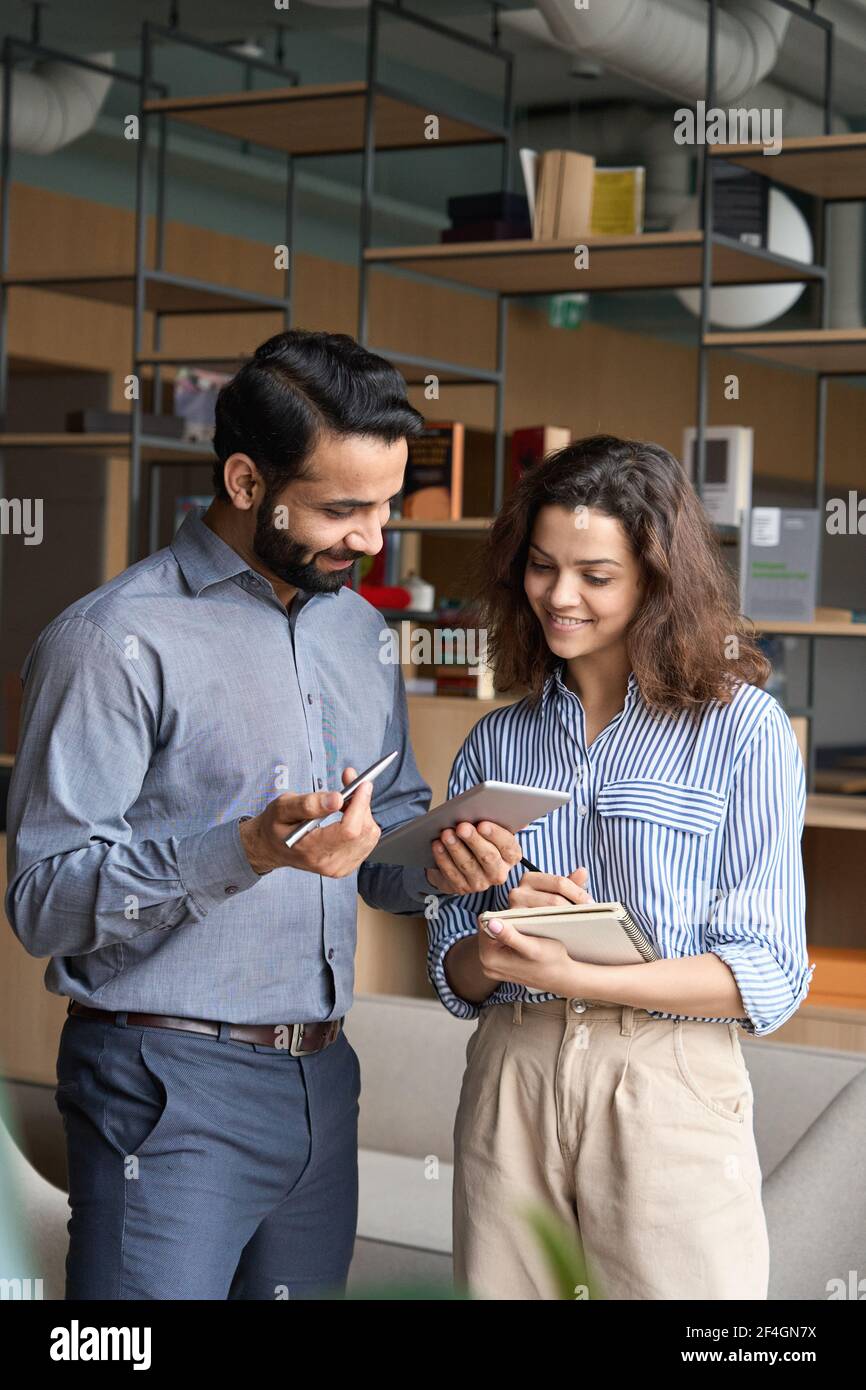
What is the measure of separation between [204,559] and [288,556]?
0.33 ft

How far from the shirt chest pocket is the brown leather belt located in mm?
360

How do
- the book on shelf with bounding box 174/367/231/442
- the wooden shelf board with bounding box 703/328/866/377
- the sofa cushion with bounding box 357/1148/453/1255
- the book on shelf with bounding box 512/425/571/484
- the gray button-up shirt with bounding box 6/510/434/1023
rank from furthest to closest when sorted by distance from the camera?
the book on shelf with bounding box 174/367/231/442 < the book on shelf with bounding box 512/425/571/484 < the wooden shelf board with bounding box 703/328/866/377 < the sofa cushion with bounding box 357/1148/453/1255 < the gray button-up shirt with bounding box 6/510/434/1023

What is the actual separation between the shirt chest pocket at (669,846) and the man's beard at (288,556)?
37 cm

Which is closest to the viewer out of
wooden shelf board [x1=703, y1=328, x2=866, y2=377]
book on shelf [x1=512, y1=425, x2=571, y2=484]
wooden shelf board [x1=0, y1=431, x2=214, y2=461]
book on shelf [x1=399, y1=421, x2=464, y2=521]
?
wooden shelf board [x1=703, y1=328, x2=866, y2=377]

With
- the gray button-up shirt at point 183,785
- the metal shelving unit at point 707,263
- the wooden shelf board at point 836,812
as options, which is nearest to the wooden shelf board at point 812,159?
the metal shelving unit at point 707,263

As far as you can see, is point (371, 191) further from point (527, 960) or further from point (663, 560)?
point (527, 960)

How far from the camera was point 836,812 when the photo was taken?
12.3ft

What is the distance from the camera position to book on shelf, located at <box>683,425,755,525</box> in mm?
3744

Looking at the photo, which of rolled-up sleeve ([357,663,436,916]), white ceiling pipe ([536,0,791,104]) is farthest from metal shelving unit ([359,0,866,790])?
rolled-up sleeve ([357,663,436,916])

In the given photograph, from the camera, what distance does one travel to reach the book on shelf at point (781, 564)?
3637 millimetres

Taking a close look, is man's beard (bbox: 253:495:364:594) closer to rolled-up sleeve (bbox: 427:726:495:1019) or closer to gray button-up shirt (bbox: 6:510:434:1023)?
gray button-up shirt (bbox: 6:510:434:1023)

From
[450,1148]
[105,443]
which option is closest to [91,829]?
[450,1148]

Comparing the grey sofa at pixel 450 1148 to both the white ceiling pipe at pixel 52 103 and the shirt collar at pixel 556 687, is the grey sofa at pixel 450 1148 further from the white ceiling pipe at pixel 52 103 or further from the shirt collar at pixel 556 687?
the white ceiling pipe at pixel 52 103
